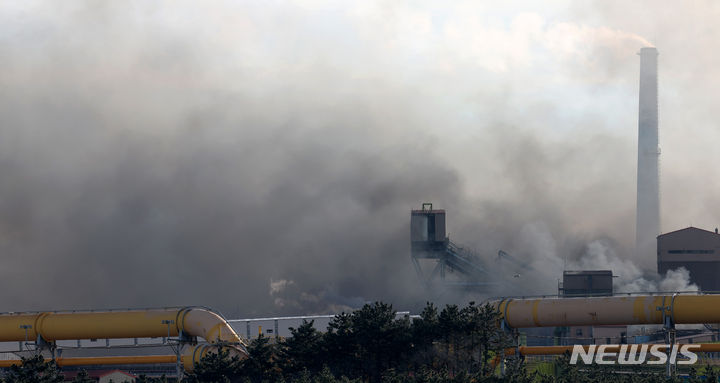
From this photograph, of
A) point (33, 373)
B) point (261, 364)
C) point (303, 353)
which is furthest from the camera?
point (303, 353)

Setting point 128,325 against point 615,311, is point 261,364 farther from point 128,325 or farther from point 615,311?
point 615,311

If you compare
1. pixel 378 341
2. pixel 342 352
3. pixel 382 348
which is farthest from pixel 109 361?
pixel 382 348

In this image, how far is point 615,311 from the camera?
216ft

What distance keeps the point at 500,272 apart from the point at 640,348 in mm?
63321

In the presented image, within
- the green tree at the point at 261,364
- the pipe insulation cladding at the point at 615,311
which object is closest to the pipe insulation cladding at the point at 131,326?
the green tree at the point at 261,364

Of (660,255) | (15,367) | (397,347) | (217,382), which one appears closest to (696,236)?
(660,255)

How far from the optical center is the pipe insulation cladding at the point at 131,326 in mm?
70562

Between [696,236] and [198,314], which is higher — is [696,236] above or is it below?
above

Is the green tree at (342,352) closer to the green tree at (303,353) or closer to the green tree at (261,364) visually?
the green tree at (303,353)

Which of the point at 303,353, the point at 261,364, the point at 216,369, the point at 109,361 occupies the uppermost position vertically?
the point at 303,353

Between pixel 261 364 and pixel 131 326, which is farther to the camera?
pixel 131 326

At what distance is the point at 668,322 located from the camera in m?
64.8

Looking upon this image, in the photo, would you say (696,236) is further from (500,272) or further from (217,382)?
(217,382)

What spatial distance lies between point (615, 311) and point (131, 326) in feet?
107
